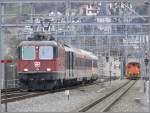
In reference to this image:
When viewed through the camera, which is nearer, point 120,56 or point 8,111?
point 8,111

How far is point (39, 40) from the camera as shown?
32.9m

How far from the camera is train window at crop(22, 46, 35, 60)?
3186 centimetres

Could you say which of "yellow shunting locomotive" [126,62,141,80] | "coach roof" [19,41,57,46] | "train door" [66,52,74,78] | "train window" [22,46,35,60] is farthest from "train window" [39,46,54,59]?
"yellow shunting locomotive" [126,62,141,80]

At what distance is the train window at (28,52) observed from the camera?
31859 mm

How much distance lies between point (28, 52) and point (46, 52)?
1.06m

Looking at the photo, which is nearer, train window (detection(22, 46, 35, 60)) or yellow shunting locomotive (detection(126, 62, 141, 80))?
train window (detection(22, 46, 35, 60))

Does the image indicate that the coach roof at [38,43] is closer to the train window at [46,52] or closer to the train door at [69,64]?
the train window at [46,52]

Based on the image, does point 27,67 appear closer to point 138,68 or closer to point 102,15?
point 102,15

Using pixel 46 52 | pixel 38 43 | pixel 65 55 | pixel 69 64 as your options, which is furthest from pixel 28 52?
pixel 69 64

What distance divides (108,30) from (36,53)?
79.5 ft

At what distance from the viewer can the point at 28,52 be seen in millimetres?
32062

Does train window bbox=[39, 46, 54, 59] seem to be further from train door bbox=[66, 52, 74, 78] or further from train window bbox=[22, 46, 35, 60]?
train door bbox=[66, 52, 74, 78]

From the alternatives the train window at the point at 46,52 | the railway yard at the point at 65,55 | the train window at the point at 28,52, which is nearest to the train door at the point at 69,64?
the railway yard at the point at 65,55

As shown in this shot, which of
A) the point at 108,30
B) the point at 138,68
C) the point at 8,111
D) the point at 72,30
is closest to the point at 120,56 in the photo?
the point at 138,68
